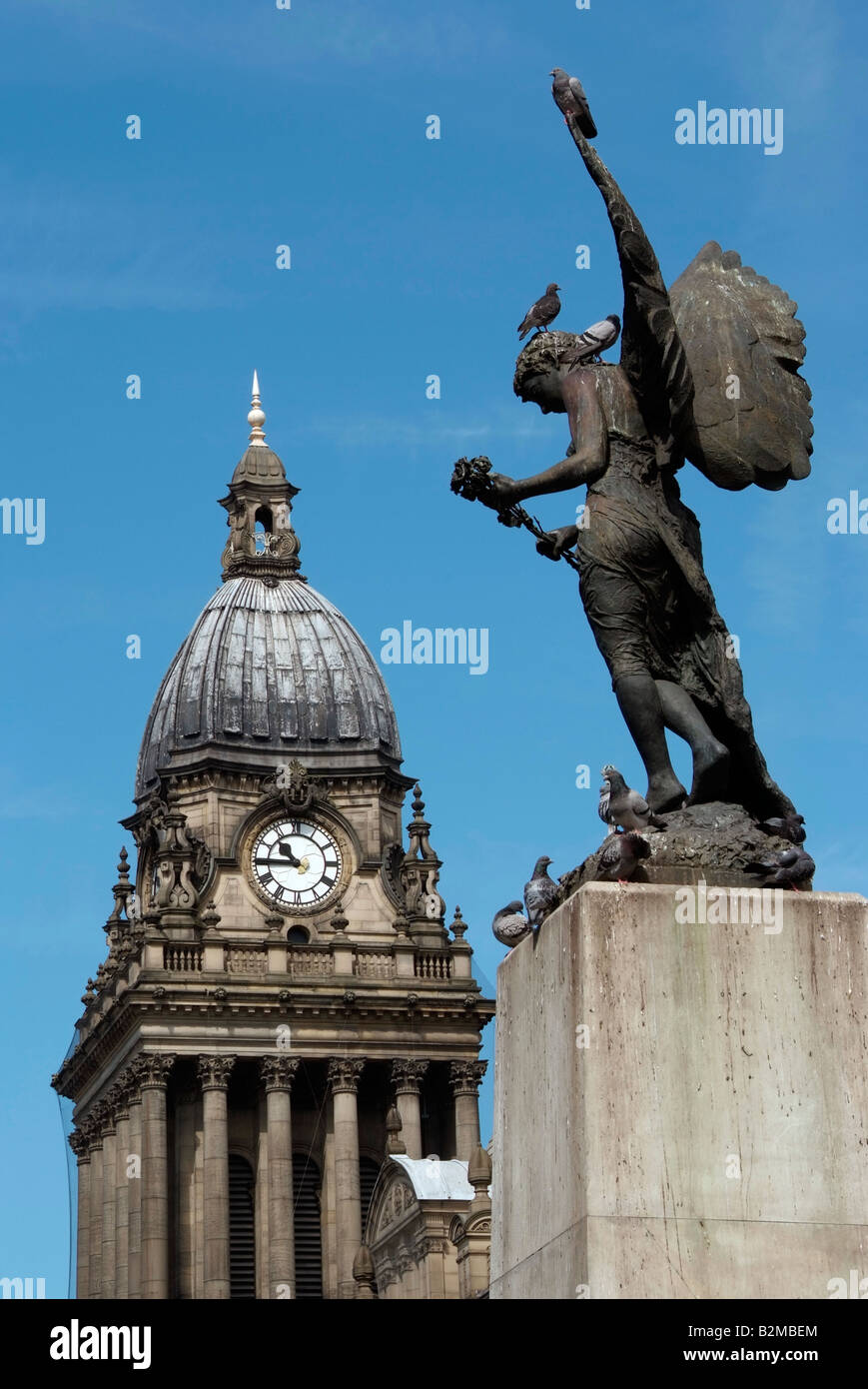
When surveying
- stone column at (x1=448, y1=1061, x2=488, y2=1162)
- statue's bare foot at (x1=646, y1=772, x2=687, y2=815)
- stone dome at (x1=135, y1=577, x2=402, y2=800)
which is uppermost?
stone dome at (x1=135, y1=577, x2=402, y2=800)

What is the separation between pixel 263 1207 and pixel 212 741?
13.5 m

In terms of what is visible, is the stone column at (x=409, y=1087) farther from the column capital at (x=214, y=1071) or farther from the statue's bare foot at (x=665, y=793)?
the statue's bare foot at (x=665, y=793)

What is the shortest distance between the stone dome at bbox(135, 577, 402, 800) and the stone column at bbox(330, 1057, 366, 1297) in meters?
10.1

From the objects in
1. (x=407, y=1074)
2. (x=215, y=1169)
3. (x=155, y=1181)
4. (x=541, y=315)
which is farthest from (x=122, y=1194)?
(x=541, y=315)

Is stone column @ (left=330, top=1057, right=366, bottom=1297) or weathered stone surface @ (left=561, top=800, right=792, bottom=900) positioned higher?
stone column @ (left=330, top=1057, right=366, bottom=1297)

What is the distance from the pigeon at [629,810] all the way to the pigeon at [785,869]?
0.50 meters

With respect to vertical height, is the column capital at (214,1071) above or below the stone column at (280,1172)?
above

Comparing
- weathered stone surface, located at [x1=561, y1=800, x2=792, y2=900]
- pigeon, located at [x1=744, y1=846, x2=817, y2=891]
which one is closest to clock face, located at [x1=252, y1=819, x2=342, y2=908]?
weathered stone surface, located at [x1=561, y1=800, x2=792, y2=900]

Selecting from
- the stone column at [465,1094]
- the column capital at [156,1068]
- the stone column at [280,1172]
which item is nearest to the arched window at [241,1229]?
the stone column at [280,1172]

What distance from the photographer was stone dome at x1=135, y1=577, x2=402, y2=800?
8081 cm

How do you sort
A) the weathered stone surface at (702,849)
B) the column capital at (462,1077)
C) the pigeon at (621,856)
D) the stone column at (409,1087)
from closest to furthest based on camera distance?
the pigeon at (621,856)
the weathered stone surface at (702,849)
the stone column at (409,1087)
the column capital at (462,1077)

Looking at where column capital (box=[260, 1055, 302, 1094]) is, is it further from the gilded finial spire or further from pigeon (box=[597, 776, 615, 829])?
pigeon (box=[597, 776, 615, 829])

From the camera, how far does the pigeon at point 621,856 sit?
12453 mm
